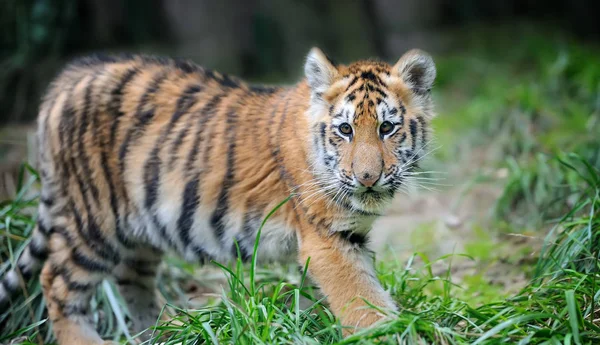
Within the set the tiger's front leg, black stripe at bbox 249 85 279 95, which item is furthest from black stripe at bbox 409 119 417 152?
black stripe at bbox 249 85 279 95

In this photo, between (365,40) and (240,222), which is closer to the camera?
(240,222)

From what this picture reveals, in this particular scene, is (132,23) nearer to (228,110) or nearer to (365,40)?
(365,40)

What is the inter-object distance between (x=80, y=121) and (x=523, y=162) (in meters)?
4.45

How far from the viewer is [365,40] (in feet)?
37.8

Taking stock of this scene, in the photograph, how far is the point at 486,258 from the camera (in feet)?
19.3

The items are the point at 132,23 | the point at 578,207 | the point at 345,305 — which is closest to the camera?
the point at 345,305

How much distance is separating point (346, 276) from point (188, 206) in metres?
1.31

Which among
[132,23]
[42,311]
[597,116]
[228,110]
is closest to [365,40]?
[132,23]

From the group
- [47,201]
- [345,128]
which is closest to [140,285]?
[47,201]

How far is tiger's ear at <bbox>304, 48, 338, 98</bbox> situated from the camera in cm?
436

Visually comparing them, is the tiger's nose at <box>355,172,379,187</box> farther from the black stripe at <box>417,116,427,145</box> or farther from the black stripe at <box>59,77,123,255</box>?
the black stripe at <box>59,77,123,255</box>

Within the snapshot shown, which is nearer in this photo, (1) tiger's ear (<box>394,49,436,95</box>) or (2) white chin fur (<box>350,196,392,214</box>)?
(2) white chin fur (<box>350,196,392,214</box>)

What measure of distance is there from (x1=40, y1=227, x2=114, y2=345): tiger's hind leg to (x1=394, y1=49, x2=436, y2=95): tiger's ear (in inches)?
98.3

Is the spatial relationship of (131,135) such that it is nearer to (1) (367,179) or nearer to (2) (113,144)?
(2) (113,144)
